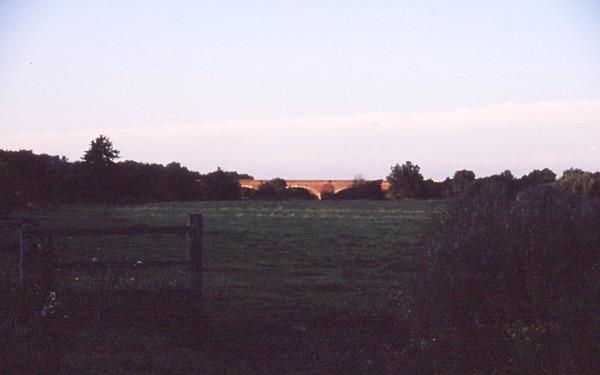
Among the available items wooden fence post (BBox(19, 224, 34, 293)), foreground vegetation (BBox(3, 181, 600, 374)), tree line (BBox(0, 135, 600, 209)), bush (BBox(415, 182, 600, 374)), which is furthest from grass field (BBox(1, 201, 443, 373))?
tree line (BBox(0, 135, 600, 209))

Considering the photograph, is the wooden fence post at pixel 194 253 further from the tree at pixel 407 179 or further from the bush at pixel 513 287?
the tree at pixel 407 179

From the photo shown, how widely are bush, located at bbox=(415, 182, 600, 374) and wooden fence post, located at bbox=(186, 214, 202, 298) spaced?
3.14 m

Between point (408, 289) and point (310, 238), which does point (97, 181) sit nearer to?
point (310, 238)

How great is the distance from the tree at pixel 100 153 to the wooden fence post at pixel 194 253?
7727cm

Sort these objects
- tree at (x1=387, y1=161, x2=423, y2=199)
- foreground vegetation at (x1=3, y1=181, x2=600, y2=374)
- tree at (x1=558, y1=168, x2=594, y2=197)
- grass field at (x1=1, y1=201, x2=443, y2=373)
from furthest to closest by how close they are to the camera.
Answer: tree at (x1=387, y1=161, x2=423, y2=199) < tree at (x1=558, y1=168, x2=594, y2=197) < grass field at (x1=1, y1=201, x2=443, y2=373) < foreground vegetation at (x1=3, y1=181, x2=600, y2=374)

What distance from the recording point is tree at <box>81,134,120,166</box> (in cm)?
8694

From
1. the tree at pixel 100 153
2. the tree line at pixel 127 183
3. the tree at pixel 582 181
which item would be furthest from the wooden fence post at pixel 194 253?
the tree at pixel 100 153

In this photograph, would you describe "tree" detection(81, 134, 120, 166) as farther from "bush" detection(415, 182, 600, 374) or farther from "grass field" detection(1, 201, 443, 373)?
"bush" detection(415, 182, 600, 374)

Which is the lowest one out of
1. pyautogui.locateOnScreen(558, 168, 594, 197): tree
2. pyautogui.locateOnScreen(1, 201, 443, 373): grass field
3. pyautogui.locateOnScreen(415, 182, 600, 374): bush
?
pyautogui.locateOnScreen(1, 201, 443, 373): grass field

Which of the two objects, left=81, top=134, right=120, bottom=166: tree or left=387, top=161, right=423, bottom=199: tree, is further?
left=81, top=134, right=120, bottom=166: tree

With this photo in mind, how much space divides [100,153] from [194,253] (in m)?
78.4

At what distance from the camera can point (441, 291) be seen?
29.0 feet

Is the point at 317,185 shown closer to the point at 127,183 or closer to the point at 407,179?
the point at 127,183

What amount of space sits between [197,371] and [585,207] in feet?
13.8
